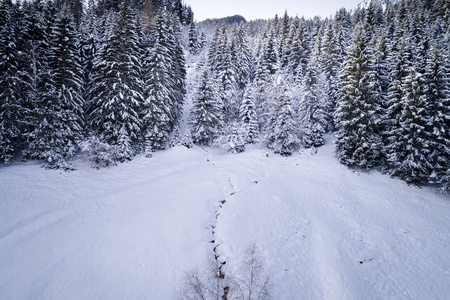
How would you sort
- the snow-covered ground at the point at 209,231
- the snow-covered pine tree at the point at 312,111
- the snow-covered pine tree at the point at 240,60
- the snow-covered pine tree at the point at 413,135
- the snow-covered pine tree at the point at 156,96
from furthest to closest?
the snow-covered pine tree at the point at 240,60
the snow-covered pine tree at the point at 312,111
the snow-covered pine tree at the point at 156,96
the snow-covered pine tree at the point at 413,135
the snow-covered ground at the point at 209,231

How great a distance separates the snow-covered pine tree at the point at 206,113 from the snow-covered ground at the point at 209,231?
336 inches

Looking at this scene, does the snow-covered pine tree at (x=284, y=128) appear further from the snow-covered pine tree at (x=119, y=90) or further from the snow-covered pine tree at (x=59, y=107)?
the snow-covered pine tree at (x=59, y=107)

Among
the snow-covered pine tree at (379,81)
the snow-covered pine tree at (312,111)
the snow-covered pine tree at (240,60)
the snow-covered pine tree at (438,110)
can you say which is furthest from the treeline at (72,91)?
the snow-covered pine tree at (438,110)

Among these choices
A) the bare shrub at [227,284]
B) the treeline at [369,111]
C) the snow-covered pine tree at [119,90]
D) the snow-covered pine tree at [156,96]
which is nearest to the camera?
the bare shrub at [227,284]

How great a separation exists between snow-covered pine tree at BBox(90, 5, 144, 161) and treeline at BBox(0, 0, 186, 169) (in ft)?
0.32

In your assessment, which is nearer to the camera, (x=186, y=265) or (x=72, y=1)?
(x=186, y=265)

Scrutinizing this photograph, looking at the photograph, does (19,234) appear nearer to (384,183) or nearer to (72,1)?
(384,183)

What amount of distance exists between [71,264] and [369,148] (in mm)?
25534

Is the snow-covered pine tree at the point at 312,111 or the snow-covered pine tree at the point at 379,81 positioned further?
the snow-covered pine tree at the point at 312,111

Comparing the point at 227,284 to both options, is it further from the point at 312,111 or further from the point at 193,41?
the point at 193,41

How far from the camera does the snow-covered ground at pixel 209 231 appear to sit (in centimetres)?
1134

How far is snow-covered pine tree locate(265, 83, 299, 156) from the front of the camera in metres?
25.6

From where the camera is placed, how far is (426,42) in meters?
21.6

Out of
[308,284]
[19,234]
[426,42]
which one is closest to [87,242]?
[19,234]
